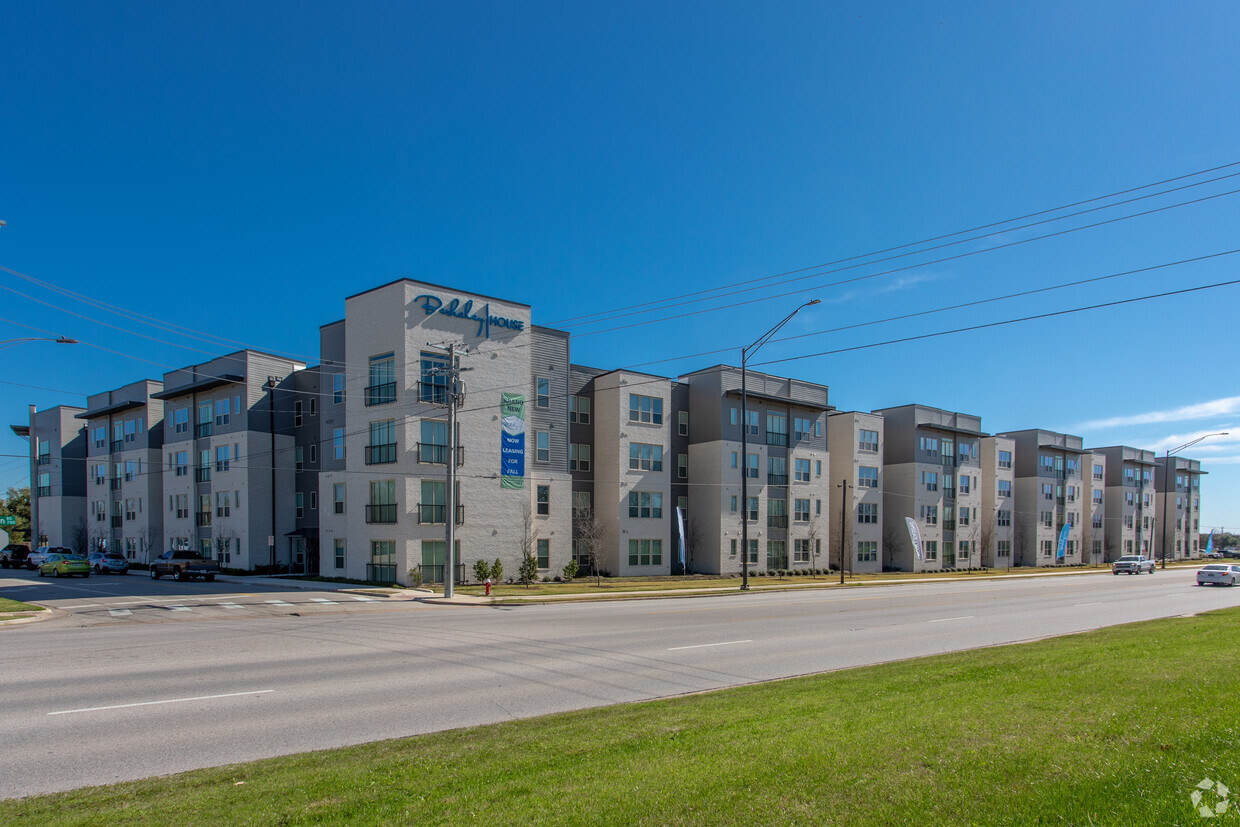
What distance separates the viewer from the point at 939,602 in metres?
31.5

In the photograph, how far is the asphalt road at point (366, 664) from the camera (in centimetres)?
892

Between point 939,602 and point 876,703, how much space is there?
24.8 metres

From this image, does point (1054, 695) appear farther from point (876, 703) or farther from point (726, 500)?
point (726, 500)

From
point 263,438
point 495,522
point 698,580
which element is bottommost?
point 698,580

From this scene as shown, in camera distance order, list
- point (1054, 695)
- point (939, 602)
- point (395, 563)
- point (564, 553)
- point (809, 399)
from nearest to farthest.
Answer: point (1054, 695) < point (939, 602) < point (395, 563) < point (564, 553) < point (809, 399)

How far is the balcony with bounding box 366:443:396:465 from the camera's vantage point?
39.2 metres

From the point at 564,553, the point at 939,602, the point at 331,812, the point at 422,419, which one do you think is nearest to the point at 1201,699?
the point at 331,812

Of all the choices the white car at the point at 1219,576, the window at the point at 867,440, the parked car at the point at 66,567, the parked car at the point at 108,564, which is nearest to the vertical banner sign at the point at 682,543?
the window at the point at 867,440

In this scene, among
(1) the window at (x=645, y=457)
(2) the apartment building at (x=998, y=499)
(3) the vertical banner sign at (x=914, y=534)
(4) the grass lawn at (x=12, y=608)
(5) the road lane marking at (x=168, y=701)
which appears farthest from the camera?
(2) the apartment building at (x=998, y=499)

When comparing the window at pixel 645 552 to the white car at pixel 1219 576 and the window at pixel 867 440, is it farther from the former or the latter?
the white car at pixel 1219 576

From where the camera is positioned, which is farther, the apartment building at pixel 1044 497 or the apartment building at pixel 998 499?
the apartment building at pixel 1044 497

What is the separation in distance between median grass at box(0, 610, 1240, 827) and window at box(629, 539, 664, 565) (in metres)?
38.8

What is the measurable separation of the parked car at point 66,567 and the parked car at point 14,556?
1752 cm

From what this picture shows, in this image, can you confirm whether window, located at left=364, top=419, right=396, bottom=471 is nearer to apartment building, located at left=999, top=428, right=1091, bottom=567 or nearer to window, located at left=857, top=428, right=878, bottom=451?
window, located at left=857, top=428, right=878, bottom=451
